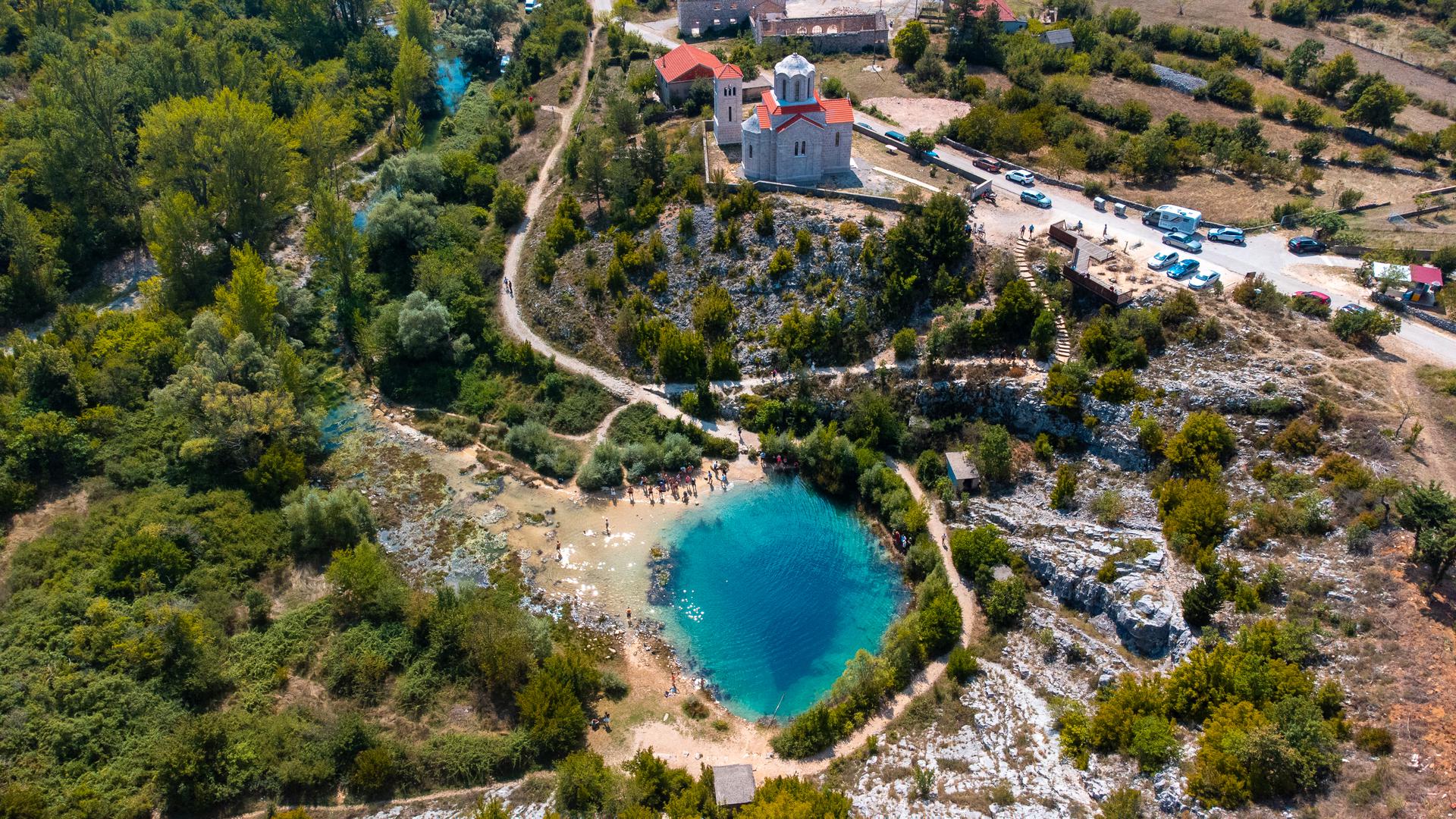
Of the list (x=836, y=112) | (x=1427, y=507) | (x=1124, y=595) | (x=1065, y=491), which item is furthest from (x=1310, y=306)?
(x=836, y=112)

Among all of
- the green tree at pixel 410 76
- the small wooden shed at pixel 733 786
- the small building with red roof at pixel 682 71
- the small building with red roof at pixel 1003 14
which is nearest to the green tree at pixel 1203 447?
the small wooden shed at pixel 733 786

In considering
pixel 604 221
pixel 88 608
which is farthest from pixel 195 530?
pixel 604 221

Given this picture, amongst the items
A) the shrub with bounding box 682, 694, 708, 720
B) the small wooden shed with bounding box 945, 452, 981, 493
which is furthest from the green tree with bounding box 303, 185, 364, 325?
the small wooden shed with bounding box 945, 452, 981, 493

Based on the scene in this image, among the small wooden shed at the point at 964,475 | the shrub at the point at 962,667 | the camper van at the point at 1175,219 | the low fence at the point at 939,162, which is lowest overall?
Result: the shrub at the point at 962,667

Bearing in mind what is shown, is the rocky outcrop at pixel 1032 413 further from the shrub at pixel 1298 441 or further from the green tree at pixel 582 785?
the green tree at pixel 582 785

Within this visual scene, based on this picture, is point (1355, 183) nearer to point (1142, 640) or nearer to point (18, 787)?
point (1142, 640)

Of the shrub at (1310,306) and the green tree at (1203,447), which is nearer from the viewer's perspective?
the green tree at (1203,447)
